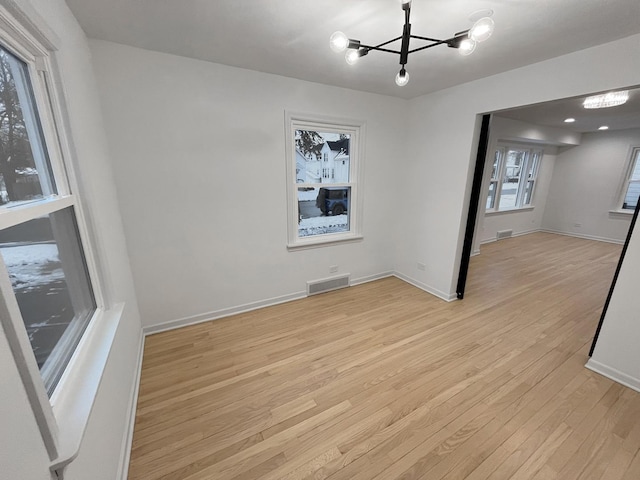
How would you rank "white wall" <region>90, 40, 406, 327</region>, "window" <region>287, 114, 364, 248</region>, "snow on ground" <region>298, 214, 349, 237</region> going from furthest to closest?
"snow on ground" <region>298, 214, 349, 237</region>
"window" <region>287, 114, 364, 248</region>
"white wall" <region>90, 40, 406, 327</region>

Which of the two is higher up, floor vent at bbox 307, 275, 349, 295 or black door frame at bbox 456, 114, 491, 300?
black door frame at bbox 456, 114, 491, 300

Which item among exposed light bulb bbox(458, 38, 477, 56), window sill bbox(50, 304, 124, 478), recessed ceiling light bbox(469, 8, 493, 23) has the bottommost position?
window sill bbox(50, 304, 124, 478)

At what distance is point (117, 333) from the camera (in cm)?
150

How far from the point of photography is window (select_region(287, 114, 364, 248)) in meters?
2.91

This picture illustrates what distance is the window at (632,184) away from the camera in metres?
5.57

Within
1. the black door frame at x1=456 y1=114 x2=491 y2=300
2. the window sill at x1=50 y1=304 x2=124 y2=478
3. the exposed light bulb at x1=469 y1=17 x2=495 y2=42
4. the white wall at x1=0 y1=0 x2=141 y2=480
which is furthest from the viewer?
the black door frame at x1=456 y1=114 x2=491 y2=300

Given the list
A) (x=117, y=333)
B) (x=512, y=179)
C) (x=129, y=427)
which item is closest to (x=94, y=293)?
(x=117, y=333)

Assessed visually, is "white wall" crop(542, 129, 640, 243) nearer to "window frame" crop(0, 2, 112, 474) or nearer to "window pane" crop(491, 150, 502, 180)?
"window pane" crop(491, 150, 502, 180)

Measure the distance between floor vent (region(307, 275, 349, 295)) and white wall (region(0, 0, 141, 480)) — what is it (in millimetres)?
1849

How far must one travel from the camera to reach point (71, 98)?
53.2 inches

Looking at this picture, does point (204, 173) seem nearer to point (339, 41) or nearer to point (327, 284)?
point (339, 41)

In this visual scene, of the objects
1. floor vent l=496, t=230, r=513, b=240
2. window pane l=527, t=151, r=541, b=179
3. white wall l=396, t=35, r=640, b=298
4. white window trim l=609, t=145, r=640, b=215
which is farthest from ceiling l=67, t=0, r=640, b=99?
white window trim l=609, t=145, r=640, b=215

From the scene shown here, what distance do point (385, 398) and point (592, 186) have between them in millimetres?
7872

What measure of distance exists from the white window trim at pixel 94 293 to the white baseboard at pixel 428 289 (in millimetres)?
3307
